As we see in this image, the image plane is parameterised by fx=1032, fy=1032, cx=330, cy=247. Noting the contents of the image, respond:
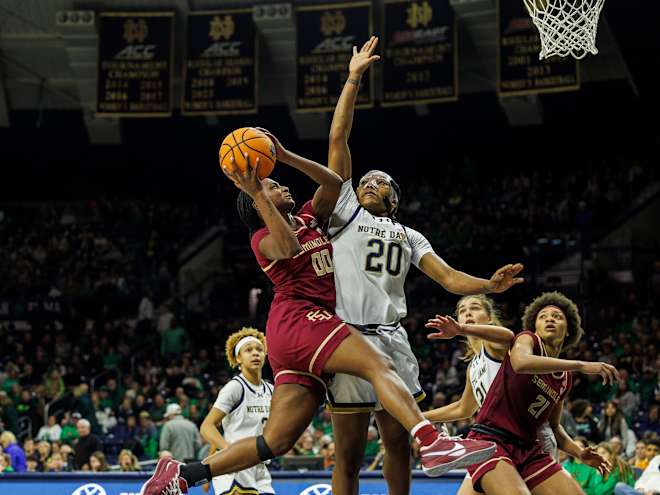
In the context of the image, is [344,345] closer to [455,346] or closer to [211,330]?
[455,346]

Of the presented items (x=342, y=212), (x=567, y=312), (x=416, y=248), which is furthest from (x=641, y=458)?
(x=342, y=212)

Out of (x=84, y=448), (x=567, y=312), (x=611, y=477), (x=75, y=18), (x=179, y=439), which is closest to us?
(x=567, y=312)

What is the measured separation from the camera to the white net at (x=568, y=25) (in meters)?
9.24

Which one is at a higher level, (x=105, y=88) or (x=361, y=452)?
(x=105, y=88)

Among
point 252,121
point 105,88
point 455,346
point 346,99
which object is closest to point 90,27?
point 105,88

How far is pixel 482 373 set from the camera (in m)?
7.05

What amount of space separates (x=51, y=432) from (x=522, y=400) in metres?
11.3

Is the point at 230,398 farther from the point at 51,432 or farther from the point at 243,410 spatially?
the point at 51,432

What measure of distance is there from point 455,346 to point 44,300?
9.56m

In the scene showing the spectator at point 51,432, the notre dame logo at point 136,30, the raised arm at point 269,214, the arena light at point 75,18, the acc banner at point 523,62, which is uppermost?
the arena light at point 75,18

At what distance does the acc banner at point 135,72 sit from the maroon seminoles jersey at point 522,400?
1463 cm

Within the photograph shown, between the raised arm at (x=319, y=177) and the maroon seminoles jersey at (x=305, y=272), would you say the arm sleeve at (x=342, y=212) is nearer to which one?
the raised arm at (x=319, y=177)

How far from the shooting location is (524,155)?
24938 mm

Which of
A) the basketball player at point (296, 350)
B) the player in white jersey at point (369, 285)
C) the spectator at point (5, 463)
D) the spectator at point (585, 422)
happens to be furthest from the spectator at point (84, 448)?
the player in white jersey at point (369, 285)
